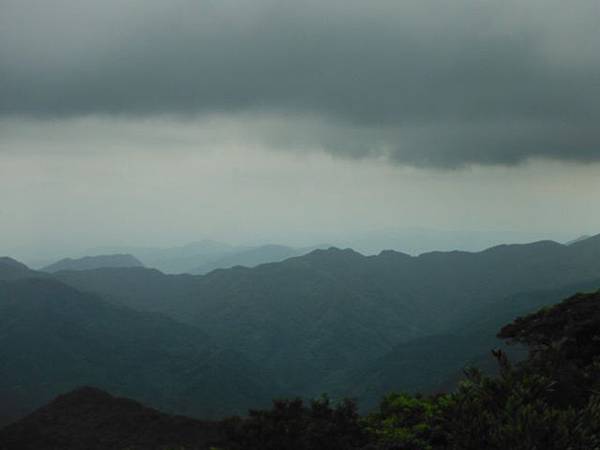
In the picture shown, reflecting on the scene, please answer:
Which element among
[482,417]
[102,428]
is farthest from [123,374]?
[482,417]

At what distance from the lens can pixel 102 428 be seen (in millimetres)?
58375

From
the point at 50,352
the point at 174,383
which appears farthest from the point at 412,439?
the point at 50,352

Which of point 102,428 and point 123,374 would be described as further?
point 123,374

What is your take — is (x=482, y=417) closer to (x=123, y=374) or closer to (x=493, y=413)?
(x=493, y=413)

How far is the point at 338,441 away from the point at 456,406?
7.18 metres

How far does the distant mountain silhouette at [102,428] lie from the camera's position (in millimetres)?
49500

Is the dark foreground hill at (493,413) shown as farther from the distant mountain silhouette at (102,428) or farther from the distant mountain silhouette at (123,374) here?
the distant mountain silhouette at (123,374)

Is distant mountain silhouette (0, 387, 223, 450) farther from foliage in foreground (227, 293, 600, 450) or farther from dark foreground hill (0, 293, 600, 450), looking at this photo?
foliage in foreground (227, 293, 600, 450)

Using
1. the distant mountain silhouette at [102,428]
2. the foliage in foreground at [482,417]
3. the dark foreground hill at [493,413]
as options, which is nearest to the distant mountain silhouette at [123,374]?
the distant mountain silhouette at [102,428]

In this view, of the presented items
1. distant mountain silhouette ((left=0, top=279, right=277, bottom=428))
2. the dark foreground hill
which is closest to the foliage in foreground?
the dark foreground hill

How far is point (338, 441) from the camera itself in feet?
68.0

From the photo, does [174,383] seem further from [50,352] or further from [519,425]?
[519,425]

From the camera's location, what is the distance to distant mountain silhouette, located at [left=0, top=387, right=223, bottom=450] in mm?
49500

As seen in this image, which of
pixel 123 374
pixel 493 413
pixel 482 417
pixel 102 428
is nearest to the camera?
pixel 482 417
